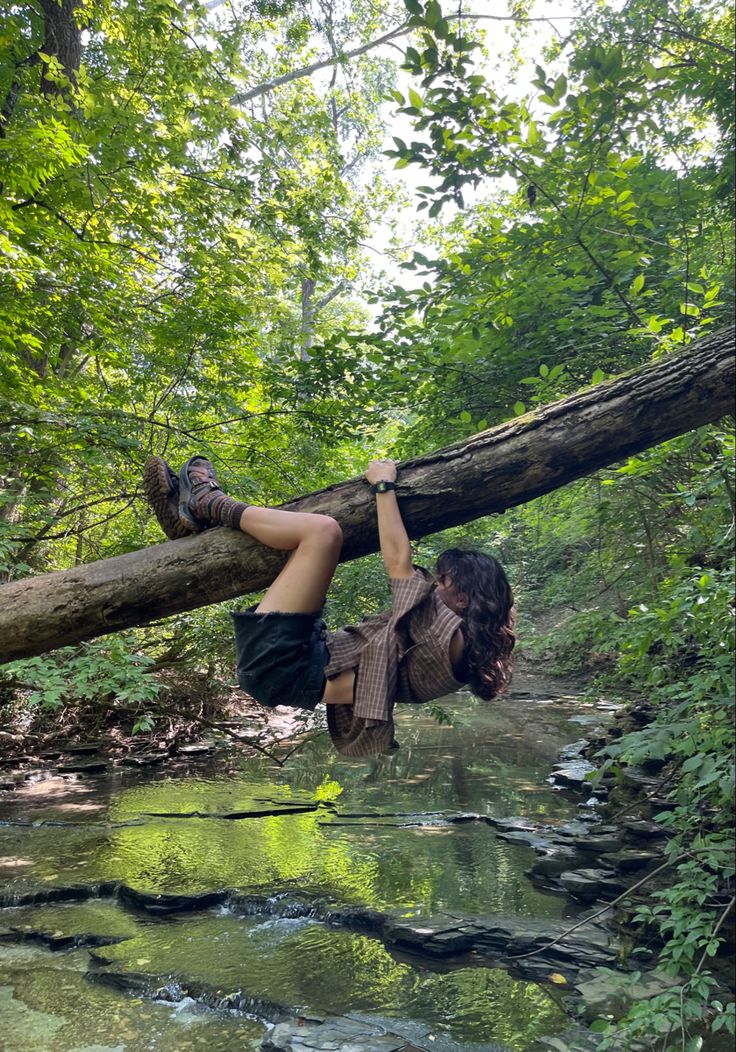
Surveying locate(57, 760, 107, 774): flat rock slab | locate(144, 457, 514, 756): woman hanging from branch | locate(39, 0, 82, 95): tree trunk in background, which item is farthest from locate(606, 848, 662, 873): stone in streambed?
locate(39, 0, 82, 95): tree trunk in background

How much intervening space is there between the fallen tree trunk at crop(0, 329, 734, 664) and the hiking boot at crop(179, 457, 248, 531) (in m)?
0.07

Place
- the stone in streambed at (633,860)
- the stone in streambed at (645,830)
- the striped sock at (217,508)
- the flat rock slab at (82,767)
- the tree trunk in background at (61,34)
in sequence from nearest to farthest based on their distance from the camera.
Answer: the striped sock at (217,508), the stone in streambed at (633,860), the stone in streambed at (645,830), the tree trunk in background at (61,34), the flat rock slab at (82,767)

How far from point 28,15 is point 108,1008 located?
859cm

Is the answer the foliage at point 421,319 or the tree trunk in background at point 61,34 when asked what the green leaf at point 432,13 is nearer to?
the foliage at point 421,319

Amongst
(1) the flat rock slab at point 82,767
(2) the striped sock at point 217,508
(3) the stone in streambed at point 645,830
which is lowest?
(3) the stone in streambed at point 645,830

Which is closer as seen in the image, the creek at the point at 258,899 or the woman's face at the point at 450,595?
the woman's face at the point at 450,595

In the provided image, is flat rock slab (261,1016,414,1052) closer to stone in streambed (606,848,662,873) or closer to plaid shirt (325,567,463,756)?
plaid shirt (325,567,463,756)

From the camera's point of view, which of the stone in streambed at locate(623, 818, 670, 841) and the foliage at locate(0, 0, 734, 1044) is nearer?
the foliage at locate(0, 0, 734, 1044)

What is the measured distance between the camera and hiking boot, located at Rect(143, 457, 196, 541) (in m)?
2.93

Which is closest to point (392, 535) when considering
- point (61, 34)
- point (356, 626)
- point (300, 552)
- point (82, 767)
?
point (300, 552)

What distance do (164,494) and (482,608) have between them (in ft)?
4.69

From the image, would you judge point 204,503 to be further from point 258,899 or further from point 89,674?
point 258,899

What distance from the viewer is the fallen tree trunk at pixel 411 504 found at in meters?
2.63

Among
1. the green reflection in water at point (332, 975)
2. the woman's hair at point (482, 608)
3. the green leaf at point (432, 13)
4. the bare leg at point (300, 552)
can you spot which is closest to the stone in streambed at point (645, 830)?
the green reflection in water at point (332, 975)
